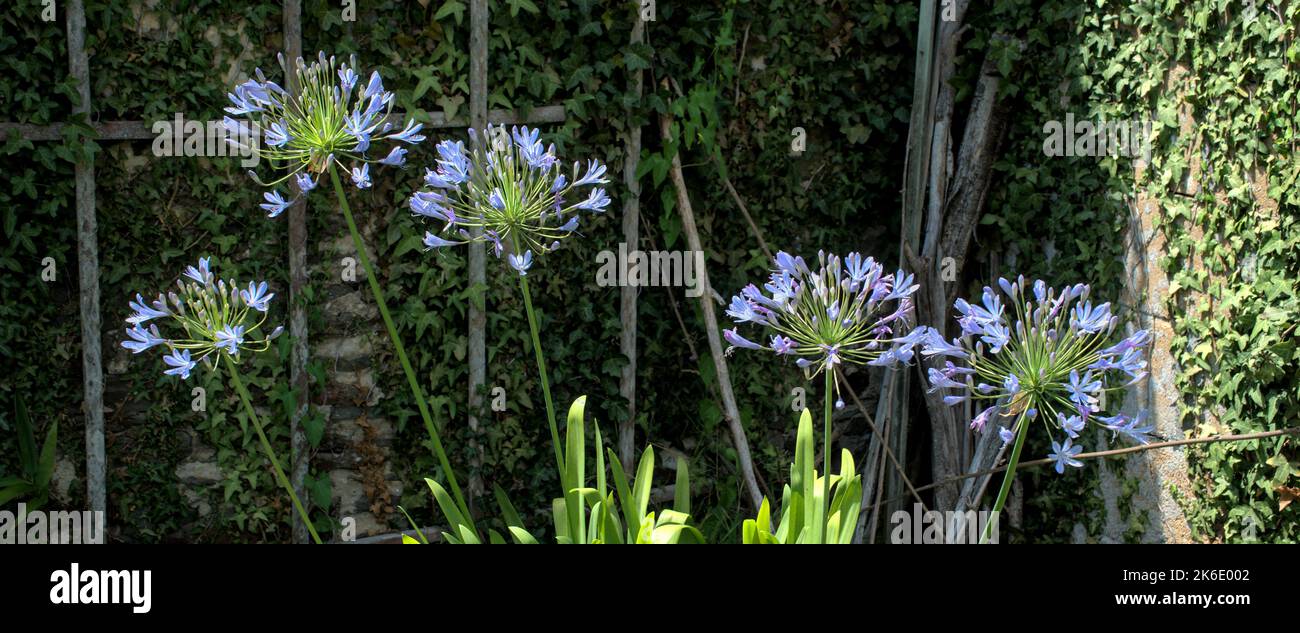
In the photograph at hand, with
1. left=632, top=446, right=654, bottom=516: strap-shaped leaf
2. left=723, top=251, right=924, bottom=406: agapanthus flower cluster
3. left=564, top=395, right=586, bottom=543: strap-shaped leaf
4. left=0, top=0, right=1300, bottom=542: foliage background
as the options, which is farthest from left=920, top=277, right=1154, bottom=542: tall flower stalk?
left=0, top=0, right=1300, bottom=542: foliage background

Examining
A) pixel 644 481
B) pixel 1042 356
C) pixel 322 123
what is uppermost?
pixel 322 123

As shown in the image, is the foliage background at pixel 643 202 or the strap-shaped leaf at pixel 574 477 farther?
the foliage background at pixel 643 202

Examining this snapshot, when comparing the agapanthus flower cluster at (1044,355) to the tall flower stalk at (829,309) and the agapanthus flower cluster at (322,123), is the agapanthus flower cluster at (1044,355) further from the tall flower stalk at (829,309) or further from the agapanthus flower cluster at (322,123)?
the agapanthus flower cluster at (322,123)

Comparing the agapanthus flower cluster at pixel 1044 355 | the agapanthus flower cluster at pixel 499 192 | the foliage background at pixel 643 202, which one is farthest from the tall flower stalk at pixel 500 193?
the foliage background at pixel 643 202

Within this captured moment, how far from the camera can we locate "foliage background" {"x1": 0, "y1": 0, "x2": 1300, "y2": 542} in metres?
3.88

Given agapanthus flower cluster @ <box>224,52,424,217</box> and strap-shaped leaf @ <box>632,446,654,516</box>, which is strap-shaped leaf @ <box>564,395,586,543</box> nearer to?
strap-shaped leaf @ <box>632,446,654,516</box>

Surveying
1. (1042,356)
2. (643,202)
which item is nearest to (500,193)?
(1042,356)

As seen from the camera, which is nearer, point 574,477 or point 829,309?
point 829,309

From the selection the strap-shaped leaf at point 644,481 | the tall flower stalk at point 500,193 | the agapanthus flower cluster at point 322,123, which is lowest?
the strap-shaped leaf at point 644,481

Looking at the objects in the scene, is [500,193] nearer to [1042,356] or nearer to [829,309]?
[829,309]

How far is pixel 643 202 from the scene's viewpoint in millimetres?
4832

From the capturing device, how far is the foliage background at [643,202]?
3879 millimetres
